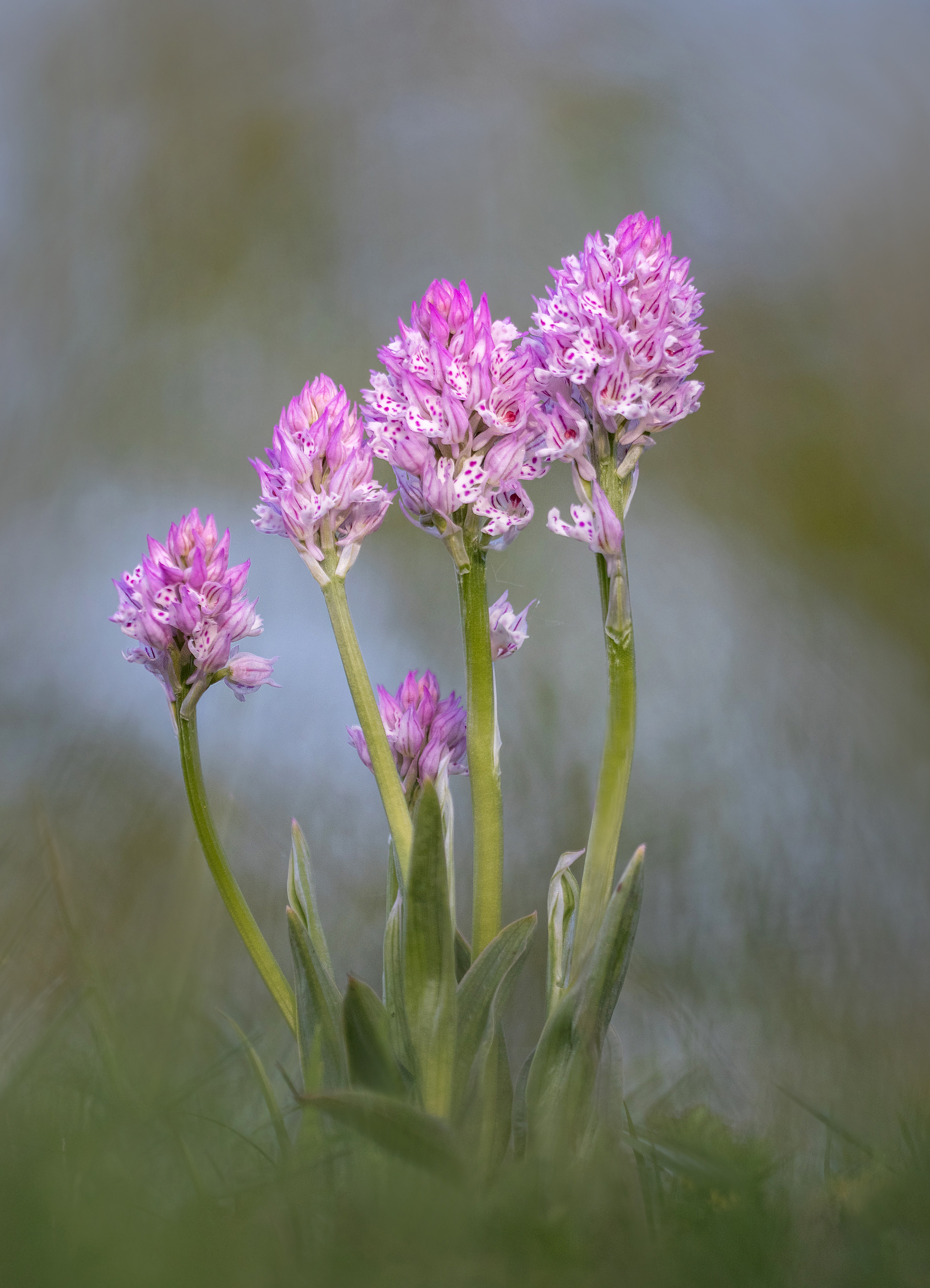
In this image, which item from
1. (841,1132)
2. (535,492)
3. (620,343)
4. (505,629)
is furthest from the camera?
(535,492)

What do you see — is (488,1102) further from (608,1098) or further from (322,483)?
(322,483)

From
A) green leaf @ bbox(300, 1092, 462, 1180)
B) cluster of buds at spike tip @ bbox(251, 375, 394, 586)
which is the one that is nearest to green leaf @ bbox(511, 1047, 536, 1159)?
green leaf @ bbox(300, 1092, 462, 1180)

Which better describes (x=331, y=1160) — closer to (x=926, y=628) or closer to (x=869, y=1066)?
(x=869, y=1066)

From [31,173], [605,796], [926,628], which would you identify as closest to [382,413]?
[605,796]

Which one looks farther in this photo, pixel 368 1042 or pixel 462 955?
pixel 462 955

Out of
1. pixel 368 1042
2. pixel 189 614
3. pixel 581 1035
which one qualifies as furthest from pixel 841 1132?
pixel 189 614

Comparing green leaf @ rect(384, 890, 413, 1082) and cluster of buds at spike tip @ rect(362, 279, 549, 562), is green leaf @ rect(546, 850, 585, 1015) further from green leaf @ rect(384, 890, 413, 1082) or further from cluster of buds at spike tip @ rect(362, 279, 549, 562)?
cluster of buds at spike tip @ rect(362, 279, 549, 562)
